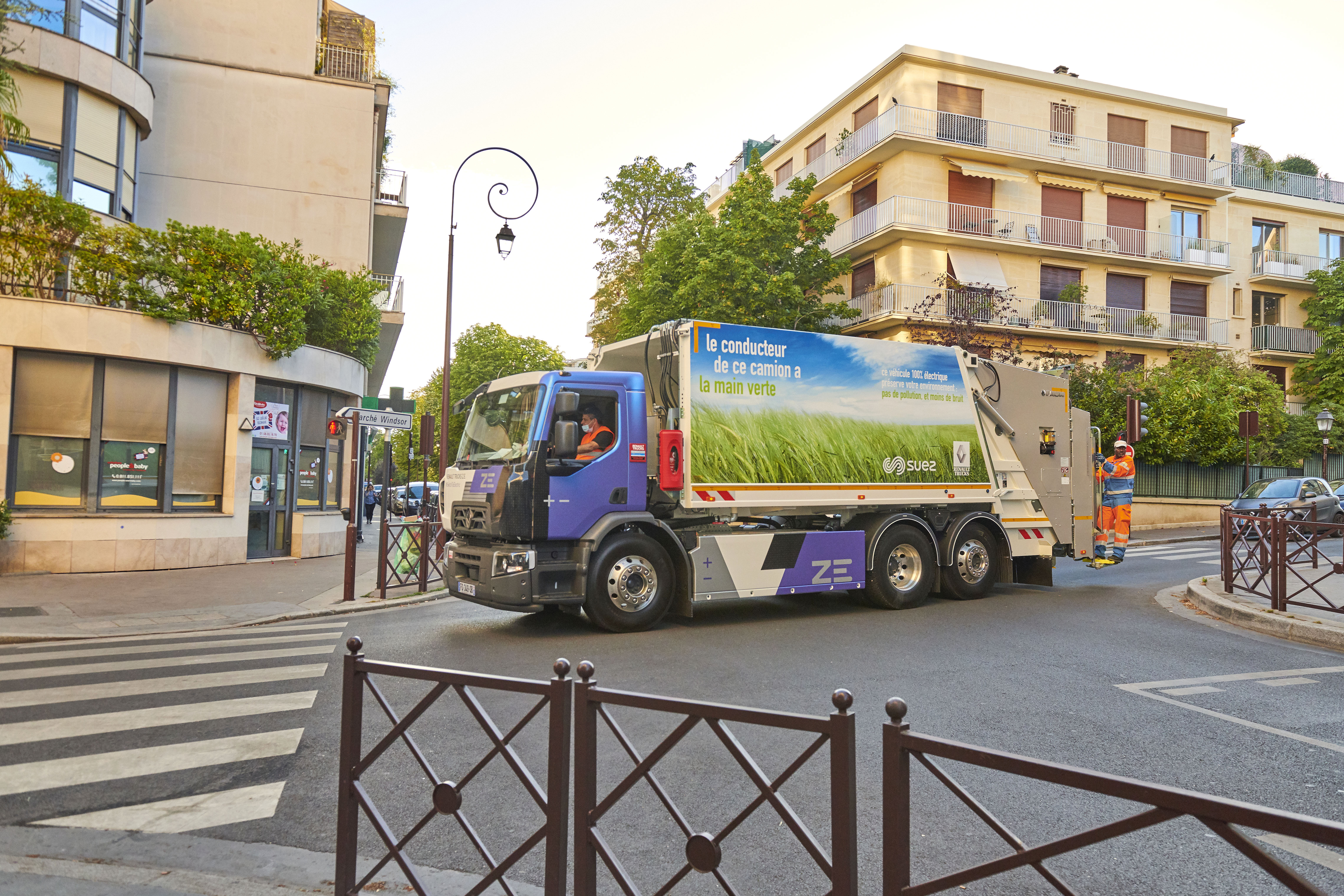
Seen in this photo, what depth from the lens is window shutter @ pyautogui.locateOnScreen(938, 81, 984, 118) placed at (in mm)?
29266

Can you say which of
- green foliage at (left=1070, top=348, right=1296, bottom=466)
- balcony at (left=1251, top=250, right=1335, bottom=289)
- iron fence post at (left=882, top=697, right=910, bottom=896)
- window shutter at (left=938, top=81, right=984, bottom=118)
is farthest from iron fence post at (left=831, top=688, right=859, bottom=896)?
balcony at (left=1251, top=250, right=1335, bottom=289)

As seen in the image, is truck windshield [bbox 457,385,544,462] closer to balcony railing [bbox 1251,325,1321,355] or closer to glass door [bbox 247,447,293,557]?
glass door [bbox 247,447,293,557]

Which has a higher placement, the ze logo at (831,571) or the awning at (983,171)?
the awning at (983,171)

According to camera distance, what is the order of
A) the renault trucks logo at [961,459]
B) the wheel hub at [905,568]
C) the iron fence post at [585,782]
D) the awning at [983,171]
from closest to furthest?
the iron fence post at [585,782] → the wheel hub at [905,568] → the renault trucks logo at [961,459] → the awning at [983,171]

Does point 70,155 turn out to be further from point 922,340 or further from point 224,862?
point 922,340

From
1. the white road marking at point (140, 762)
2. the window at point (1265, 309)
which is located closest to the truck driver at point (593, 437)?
the white road marking at point (140, 762)

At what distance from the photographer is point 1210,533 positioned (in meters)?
23.7

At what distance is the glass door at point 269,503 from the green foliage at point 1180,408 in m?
21.0

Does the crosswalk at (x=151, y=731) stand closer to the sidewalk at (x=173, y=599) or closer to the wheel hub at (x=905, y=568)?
the sidewalk at (x=173, y=599)

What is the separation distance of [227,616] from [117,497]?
19.7 ft

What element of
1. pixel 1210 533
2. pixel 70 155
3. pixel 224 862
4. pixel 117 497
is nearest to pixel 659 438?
pixel 224 862

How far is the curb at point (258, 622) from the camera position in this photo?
31.2 ft

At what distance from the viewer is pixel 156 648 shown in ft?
29.5

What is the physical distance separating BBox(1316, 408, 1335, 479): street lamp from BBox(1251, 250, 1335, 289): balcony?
7.14 meters
